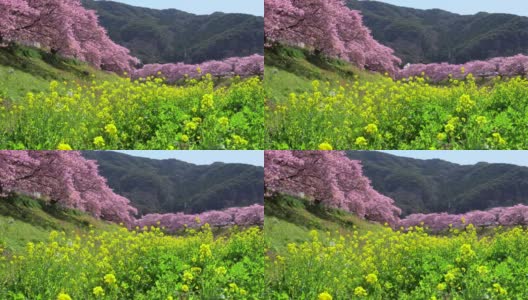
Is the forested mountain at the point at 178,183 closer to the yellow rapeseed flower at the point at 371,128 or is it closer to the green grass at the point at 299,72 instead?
the green grass at the point at 299,72

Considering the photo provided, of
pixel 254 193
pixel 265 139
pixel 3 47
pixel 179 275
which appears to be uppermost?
pixel 3 47

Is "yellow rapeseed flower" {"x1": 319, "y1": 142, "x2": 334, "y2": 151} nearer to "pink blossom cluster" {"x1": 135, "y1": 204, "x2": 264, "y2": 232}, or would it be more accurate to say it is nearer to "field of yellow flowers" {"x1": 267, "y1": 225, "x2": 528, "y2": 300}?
"field of yellow flowers" {"x1": 267, "y1": 225, "x2": 528, "y2": 300}

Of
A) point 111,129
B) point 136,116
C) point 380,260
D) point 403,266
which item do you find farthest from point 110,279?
point 403,266

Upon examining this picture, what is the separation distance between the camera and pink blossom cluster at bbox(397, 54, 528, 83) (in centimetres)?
1183

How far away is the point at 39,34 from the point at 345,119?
16.0ft

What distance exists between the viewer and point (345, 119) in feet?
36.9

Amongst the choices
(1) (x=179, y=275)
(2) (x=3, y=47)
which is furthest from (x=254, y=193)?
(2) (x=3, y=47)

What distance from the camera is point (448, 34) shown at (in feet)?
38.9

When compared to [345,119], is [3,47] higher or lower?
higher

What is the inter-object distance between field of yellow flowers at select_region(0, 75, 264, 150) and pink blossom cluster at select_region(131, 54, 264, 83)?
15 cm

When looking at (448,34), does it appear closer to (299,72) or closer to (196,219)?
(299,72)

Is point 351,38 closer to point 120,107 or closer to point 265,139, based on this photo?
point 265,139

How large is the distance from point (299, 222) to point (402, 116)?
227cm

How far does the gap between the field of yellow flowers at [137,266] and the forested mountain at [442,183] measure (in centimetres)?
209
